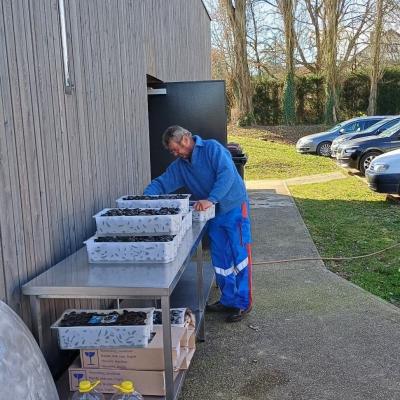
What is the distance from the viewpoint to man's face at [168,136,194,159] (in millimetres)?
4215

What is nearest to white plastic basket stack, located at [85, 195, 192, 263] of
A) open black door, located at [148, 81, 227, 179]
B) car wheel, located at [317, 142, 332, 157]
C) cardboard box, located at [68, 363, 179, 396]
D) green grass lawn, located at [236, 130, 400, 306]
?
cardboard box, located at [68, 363, 179, 396]

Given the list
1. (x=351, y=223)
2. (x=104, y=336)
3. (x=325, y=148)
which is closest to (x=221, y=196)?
(x=104, y=336)

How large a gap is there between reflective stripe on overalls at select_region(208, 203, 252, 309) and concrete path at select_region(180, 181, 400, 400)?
26cm

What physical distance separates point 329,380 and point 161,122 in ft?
14.4

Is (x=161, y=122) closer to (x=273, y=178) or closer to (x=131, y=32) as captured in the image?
(x=131, y=32)

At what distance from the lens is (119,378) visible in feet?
9.37

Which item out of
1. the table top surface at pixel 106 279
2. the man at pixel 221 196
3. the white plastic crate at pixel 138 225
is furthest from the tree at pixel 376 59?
the table top surface at pixel 106 279

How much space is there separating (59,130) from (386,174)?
28.1ft

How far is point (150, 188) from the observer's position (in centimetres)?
445

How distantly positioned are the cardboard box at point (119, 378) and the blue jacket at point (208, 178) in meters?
1.69

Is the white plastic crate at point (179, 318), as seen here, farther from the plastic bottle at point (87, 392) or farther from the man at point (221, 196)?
the man at point (221, 196)

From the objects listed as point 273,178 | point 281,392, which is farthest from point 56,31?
point 273,178

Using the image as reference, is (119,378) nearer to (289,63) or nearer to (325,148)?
(325,148)

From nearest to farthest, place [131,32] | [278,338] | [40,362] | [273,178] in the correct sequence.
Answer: [40,362] → [278,338] → [131,32] → [273,178]
